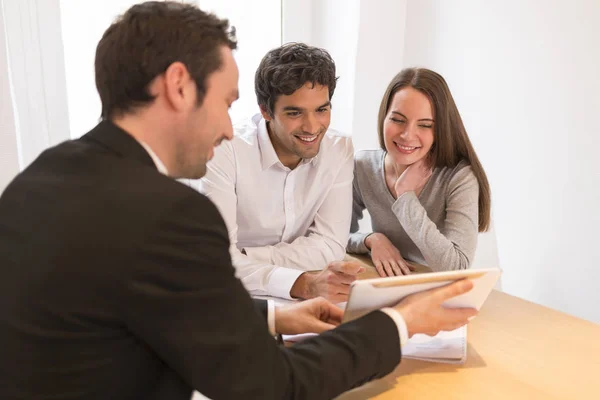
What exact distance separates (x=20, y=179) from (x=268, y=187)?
1.01 metres

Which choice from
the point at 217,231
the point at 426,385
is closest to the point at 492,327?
the point at 426,385

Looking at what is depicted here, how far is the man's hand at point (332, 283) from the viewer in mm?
1395

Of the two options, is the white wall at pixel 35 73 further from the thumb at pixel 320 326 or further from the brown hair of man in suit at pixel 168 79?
the thumb at pixel 320 326

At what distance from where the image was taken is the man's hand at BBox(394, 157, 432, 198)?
6.06 feet

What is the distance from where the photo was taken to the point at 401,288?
1.02 metres

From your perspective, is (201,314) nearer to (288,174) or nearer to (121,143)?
(121,143)

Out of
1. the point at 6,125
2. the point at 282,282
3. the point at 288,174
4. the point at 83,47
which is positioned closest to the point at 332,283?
the point at 282,282

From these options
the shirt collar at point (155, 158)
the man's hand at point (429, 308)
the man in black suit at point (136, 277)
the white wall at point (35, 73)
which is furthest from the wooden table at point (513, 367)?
the white wall at point (35, 73)

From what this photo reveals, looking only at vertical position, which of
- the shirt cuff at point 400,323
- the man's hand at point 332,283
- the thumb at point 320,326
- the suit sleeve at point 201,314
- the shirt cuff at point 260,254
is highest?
the suit sleeve at point 201,314

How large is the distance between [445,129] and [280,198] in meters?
0.57

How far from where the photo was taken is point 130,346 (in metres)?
0.78

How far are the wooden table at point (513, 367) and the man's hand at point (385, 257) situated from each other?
0.34 metres

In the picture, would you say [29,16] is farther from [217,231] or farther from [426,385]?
[426,385]

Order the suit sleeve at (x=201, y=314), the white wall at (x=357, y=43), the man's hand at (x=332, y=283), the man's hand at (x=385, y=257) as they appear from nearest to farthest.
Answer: the suit sleeve at (x=201, y=314) → the man's hand at (x=332, y=283) → the man's hand at (x=385, y=257) → the white wall at (x=357, y=43)
